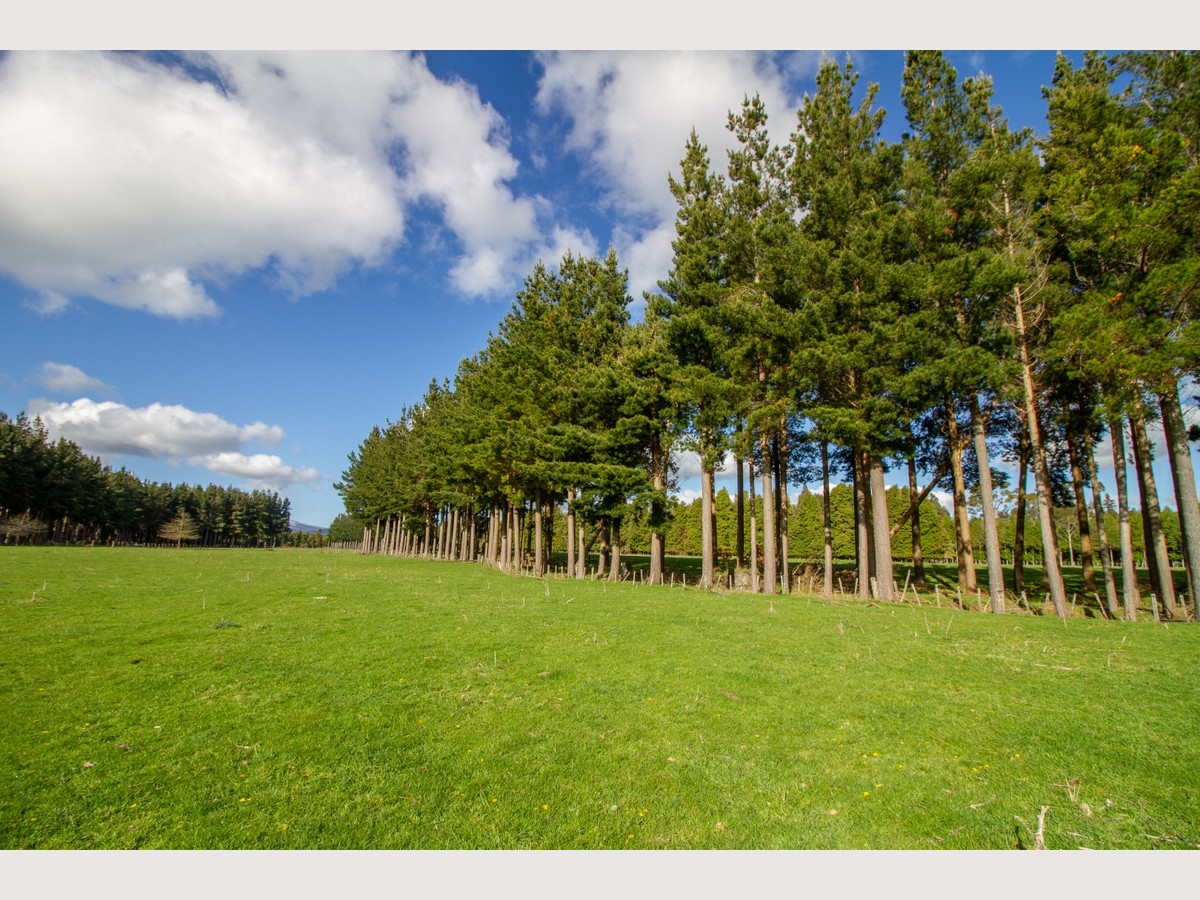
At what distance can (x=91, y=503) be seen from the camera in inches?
2869

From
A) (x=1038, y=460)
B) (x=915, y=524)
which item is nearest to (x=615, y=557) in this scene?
(x=915, y=524)

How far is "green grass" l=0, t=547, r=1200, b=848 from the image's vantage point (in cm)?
448

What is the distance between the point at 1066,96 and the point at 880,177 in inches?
229

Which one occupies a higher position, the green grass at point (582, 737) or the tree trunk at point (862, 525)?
the tree trunk at point (862, 525)

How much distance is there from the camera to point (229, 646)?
10.2 meters

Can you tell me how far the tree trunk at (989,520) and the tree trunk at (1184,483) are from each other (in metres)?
4.80

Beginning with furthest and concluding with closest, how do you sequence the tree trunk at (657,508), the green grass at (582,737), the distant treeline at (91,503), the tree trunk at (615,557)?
the distant treeline at (91,503) < the tree trunk at (615,557) < the tree trunk at (657,508) < the green grass at (582,737)

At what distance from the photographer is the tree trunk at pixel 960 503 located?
854 inches

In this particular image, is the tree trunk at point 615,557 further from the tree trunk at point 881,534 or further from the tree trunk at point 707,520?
the tree trunk at point 881,534

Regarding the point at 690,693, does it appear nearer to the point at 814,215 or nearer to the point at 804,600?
the point at 804,600

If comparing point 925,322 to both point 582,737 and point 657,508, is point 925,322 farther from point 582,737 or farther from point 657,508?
point 582,737

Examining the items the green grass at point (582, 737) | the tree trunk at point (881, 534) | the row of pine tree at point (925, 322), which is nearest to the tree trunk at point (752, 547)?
the row of pine tree at point (925, 322)

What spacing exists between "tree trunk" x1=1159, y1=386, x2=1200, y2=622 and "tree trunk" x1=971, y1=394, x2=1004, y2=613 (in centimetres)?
480

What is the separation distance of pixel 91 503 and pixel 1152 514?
4338 inches
